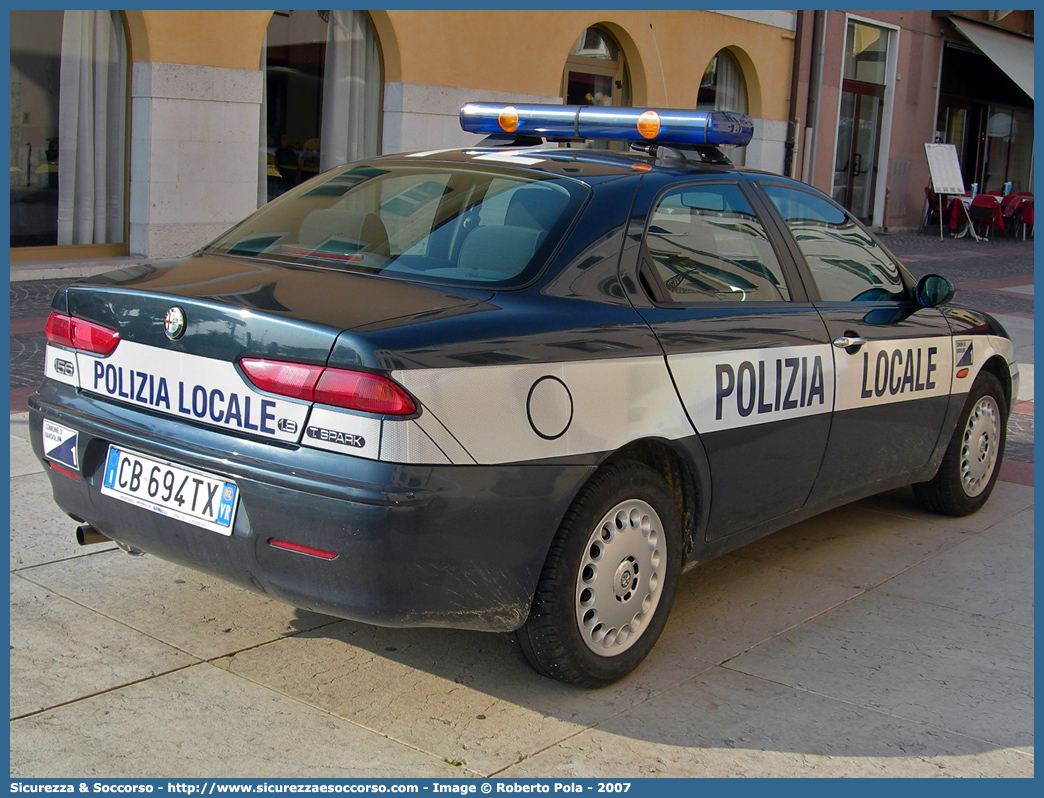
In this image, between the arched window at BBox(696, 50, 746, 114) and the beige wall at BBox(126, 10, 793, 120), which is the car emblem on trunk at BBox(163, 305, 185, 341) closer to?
the beige wall at BBox(126, 10, 793, 120)

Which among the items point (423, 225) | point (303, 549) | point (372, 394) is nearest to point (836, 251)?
point (423, 225)

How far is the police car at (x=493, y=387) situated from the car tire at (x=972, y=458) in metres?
0.91

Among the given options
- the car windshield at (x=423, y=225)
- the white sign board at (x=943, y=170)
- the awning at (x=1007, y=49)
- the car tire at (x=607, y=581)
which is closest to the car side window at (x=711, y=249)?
the car windshield at (x=423, y=225)

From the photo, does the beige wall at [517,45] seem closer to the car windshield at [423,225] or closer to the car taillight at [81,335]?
the car windshield at [423,225]

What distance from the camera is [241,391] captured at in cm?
296

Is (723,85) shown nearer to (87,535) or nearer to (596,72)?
(596,72)

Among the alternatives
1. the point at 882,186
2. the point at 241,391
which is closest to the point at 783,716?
the point at 241,391

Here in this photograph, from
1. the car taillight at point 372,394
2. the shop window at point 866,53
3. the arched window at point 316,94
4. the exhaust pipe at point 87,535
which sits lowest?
the exhaust pipe at point 87,535

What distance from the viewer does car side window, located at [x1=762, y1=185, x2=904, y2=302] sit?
172 inches

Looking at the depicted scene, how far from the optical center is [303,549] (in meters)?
2.89

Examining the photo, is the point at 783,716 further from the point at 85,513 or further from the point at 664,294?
the point at 85,513

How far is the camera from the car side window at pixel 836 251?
4.37 m

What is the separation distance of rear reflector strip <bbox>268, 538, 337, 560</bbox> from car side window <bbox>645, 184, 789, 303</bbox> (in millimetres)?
1407

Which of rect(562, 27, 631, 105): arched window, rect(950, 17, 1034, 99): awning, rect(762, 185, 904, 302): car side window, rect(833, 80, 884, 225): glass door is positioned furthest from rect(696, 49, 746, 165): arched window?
rect(762, 185, 904, 302): car side window
